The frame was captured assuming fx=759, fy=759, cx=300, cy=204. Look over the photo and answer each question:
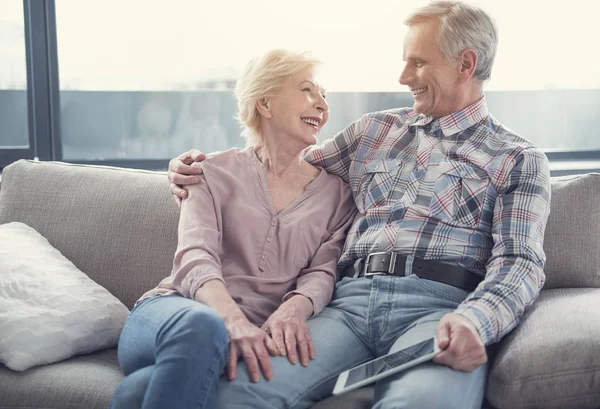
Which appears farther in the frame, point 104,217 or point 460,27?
point 104,217

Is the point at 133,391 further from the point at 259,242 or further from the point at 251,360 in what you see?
the point at 259,242

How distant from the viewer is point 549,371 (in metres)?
1.56

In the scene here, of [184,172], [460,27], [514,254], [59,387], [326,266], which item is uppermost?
[460,27]

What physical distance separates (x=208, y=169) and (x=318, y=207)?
0.30 m

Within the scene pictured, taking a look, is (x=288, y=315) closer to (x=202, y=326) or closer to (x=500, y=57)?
(x=202, y=326)

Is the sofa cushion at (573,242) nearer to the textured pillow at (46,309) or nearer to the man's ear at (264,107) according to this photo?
the man's ear at (264,107)

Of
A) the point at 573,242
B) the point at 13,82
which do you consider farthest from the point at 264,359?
the point at 13,82

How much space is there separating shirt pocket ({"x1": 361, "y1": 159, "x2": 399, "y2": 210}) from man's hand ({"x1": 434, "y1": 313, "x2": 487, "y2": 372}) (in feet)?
1.52

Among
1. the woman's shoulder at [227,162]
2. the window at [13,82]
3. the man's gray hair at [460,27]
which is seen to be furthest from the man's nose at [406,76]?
the window at [13,82]

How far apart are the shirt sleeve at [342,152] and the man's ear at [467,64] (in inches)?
11.3

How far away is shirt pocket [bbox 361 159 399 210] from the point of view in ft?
6.36

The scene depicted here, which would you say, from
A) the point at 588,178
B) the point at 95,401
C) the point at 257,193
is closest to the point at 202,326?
the point at 95,401

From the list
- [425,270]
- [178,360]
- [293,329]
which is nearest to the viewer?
[178,360]

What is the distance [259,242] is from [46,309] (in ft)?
1.77
